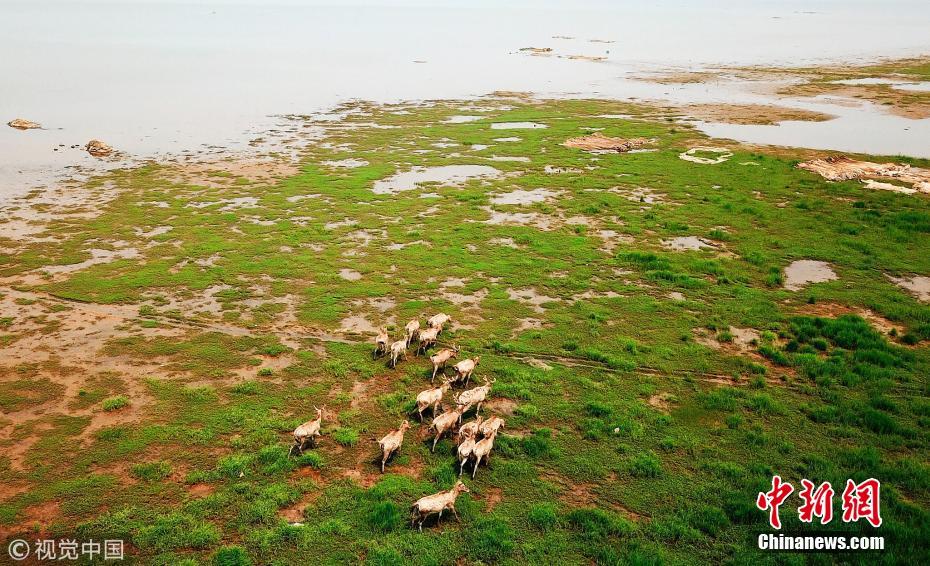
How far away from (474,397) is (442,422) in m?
1.35

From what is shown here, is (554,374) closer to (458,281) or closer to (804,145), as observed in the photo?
(458,281)

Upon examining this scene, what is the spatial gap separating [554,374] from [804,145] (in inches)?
1536

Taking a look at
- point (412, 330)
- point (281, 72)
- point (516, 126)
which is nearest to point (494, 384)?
point (412, 330)

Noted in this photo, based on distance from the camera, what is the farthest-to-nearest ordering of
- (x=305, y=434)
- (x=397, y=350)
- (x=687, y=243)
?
1. (x=687, y=243)
2. (x=397, y=350)
3. (x=305, y=434)

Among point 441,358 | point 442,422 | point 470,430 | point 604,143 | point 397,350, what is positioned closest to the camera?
point 470,430

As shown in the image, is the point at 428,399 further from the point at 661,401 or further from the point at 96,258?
the point at 96,258

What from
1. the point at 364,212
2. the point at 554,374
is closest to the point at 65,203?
the point at 364,212

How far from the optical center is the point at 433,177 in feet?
119

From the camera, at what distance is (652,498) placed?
11727 millimetres

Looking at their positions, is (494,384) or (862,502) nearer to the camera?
(862,502)

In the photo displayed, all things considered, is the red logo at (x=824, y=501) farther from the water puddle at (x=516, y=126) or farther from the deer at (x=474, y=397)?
the water puddle at (x=516, y=126)

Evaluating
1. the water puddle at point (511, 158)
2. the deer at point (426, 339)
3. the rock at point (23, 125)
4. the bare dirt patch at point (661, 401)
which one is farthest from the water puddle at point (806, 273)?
the rock at point (23, 125)

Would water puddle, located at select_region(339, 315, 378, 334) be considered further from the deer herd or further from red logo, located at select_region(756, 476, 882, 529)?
red logo, located at select_region(756, 476, 882, 529)

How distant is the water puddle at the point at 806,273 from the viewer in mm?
21672
